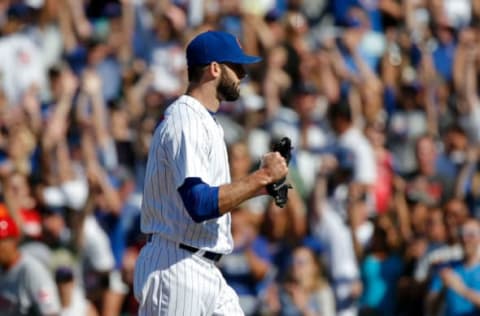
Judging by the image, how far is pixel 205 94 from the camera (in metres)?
7.35

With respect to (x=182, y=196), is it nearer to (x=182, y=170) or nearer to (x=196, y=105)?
(x=182, y=170)

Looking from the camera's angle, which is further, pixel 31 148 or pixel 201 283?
pixel 31 148

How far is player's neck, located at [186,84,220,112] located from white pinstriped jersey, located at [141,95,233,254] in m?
0.04

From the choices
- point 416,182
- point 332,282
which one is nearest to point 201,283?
point 332,282

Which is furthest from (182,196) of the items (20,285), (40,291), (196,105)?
(20,285)

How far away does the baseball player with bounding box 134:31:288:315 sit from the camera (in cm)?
718

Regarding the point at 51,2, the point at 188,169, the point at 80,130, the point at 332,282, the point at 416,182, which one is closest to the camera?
the point at 188,169

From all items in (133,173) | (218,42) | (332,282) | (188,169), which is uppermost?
(218,42)

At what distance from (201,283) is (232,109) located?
23.3ft

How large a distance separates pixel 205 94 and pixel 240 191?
648 mm

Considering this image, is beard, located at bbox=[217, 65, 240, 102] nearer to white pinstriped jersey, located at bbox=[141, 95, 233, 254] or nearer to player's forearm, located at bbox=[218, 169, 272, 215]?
white pinstriped jersey, located at bbox=[141, 95, 233, 254]

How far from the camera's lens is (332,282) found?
1253cm

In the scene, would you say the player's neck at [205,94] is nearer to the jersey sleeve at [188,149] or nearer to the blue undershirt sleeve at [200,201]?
the jersey sleeve at [188,149]

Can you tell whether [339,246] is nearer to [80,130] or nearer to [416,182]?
[416,182]
